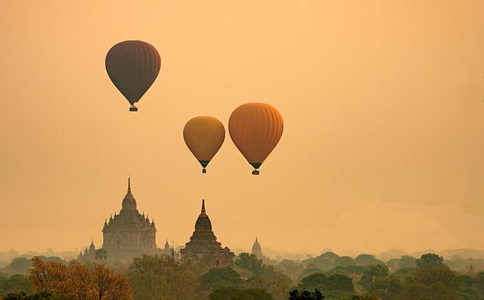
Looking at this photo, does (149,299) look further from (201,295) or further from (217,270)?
(217,270)

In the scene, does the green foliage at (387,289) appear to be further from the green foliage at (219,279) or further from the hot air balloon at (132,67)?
the hot air balloon at (132,67)

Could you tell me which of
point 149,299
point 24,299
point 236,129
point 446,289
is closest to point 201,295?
point 149,299

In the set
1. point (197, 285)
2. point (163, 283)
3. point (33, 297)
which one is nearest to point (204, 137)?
point (197, 285)

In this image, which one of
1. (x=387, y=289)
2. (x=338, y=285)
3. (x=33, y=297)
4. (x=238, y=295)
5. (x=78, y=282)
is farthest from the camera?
(x=338, y=285)

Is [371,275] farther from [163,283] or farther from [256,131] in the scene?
[163,283]

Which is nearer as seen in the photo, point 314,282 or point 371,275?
point 314,282

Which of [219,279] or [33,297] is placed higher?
[219,279]

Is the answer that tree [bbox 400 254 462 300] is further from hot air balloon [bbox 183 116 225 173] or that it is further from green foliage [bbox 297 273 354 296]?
hot air balloon [bbox 183 116 225 173]
